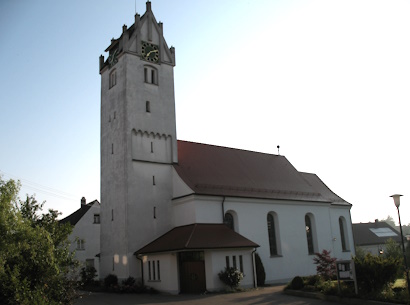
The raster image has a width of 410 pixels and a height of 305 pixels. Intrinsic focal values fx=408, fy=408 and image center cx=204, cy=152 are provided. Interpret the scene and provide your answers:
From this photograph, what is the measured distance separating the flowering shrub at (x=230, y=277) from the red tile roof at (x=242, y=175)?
5.67m

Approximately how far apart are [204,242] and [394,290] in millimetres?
10437

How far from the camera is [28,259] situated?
12.4 m

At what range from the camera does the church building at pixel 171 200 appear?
25.4 m

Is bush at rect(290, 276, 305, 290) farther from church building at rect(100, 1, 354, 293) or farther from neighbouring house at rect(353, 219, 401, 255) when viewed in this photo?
neighbouring house at rect(353, 219, 401, 255)

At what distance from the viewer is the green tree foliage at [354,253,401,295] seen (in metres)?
18.2

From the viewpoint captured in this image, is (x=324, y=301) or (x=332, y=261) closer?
(x=324, y=301)

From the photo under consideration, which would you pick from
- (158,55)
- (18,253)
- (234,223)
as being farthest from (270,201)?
(18,253)

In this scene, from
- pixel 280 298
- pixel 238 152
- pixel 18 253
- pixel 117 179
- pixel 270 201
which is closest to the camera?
pixel 18 253

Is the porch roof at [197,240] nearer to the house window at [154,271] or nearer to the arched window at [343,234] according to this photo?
the house window at [154,271]

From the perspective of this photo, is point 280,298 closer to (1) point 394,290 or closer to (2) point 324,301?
(2) point 324,301

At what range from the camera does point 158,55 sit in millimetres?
32375

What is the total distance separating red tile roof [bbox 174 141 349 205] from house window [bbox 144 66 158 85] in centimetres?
538

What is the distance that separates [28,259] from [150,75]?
69.4 feet

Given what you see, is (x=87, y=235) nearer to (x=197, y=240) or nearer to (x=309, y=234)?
(x=197, y=240)
